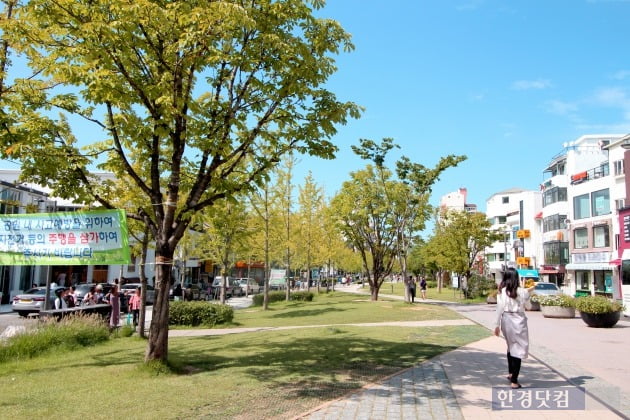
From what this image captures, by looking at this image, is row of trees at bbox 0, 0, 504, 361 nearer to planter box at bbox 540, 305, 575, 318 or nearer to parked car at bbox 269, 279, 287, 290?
Answer: planter box at bbox 540, 305, 575, 318

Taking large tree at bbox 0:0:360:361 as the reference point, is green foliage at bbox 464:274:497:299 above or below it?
below

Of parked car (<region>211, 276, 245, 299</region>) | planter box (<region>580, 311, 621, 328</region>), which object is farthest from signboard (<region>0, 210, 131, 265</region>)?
parked car (<region>211, 276, 245, 299</region>)

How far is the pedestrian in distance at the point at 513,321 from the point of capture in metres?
7.58

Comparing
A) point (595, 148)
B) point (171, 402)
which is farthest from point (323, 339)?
point (595, 148)

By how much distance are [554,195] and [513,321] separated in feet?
166

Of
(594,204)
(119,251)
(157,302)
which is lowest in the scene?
(157,302)

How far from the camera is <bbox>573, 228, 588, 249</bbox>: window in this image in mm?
44000

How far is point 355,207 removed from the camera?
106 ft

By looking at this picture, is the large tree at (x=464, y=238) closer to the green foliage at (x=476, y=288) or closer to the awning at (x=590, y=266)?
the green foliage at (x=476, y=288)

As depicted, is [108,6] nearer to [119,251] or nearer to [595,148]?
[119,251]

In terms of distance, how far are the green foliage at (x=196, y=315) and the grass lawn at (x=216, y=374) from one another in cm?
377

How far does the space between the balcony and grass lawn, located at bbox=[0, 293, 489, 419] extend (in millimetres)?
35468

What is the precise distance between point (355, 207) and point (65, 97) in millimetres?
24292

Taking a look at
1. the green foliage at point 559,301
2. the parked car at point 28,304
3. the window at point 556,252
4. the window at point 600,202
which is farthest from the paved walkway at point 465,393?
the window at point 556,252
